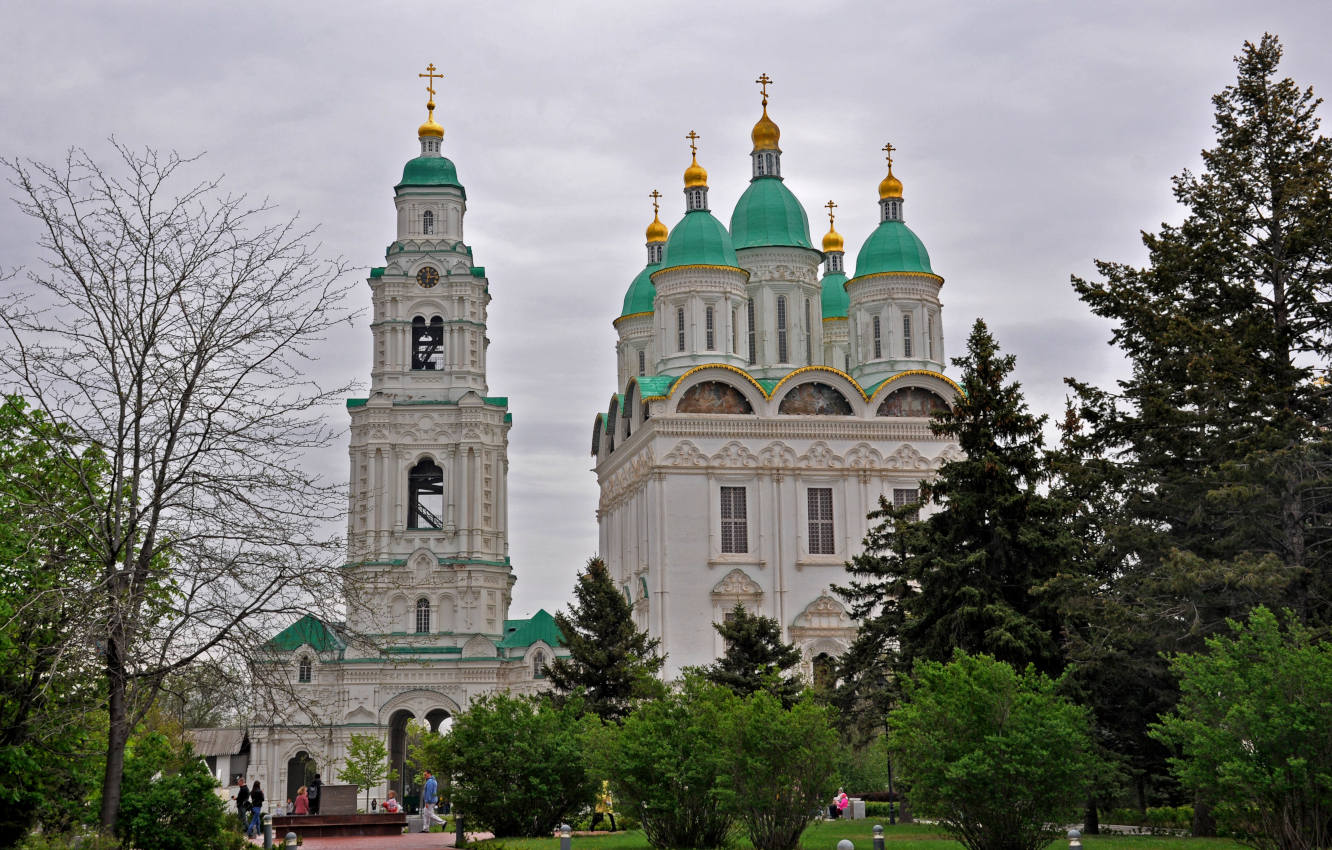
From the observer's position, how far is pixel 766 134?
53000mm

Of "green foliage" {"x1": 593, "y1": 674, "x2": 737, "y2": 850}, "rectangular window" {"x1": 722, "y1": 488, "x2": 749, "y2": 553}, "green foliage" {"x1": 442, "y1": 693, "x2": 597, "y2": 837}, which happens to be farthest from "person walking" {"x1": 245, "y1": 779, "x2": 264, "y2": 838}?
"rectangular window" {"x1": 722, "y1": 488, "x2": 749, "y2": 553}

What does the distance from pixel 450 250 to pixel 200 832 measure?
42.4 m

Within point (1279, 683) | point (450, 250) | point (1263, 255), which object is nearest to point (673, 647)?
point (450, 250)

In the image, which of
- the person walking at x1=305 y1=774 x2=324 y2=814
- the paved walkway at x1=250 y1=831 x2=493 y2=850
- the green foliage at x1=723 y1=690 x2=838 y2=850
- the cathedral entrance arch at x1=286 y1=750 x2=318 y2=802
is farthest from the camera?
the cathedral entrance arch at x1=286 y1=750 x2=318 y2=802

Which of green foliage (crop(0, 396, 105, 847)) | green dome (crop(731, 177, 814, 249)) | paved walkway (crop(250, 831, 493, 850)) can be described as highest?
green dome (crop(731, 177, 814, 249))

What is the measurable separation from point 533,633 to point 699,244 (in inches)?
663

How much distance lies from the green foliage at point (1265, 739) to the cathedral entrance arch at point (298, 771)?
4302 centimetres

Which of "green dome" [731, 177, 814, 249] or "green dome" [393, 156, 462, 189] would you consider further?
"green dome" [393, 156, 462, 189]

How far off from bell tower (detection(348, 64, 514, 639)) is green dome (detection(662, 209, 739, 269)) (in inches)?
479

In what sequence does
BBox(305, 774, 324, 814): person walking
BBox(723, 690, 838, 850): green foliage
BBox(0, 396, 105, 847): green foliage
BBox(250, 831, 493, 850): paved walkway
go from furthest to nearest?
1. BBox(305, 774, 324, 814): person walking
2. BBox(250, 831, 493, 850): paved walkway
3. BBox(723, 690, 838, 850): green foliage
4. BBox(0, 396, 105, 847): green foliage

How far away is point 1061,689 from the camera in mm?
23594

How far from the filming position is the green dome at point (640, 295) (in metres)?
59.1

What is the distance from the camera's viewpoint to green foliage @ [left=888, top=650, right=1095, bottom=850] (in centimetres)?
1795

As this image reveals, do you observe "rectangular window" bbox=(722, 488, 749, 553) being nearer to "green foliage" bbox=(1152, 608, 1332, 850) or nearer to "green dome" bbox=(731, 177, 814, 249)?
"green dome" bbox=(731, 177, 814, 249)
